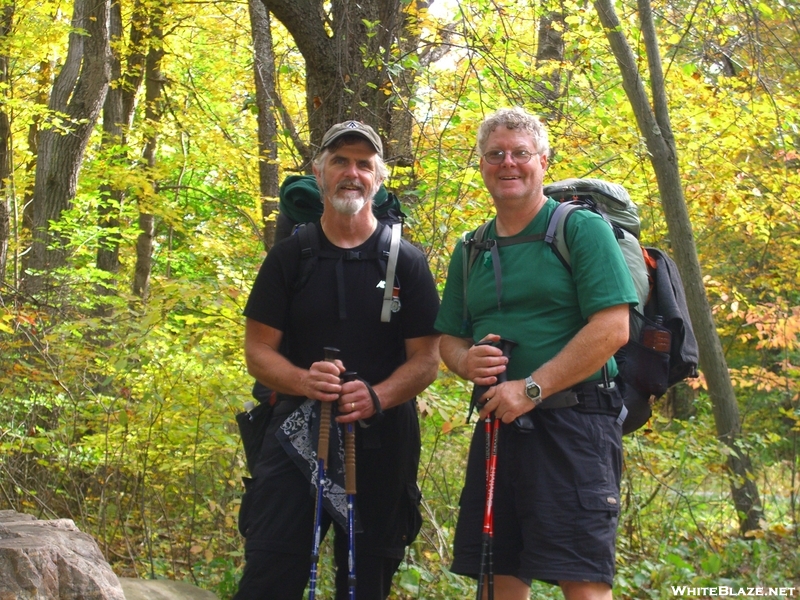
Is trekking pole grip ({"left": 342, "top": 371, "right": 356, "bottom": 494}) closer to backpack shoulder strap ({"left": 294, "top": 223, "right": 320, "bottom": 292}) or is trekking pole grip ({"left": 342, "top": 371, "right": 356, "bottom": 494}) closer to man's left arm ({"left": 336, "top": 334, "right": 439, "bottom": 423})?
man's left arm ({"left": 336, "top": 334, "right": 439, "bottom": 423})

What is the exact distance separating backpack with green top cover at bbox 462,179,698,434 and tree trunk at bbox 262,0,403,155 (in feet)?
6.85

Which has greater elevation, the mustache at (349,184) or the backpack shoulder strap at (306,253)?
the mustache at (349,184)

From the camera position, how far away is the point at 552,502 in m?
2.83

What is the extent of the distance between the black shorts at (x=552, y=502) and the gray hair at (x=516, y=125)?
0.96 m

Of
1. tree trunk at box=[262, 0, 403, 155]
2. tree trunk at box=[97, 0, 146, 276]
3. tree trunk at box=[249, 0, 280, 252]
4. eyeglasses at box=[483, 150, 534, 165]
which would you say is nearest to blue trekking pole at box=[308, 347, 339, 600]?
eyeglasses at box=[483, 150, 534, 165]

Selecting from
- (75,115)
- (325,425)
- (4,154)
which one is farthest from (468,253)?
(4,154)

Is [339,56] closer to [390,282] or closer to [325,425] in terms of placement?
[390,282]

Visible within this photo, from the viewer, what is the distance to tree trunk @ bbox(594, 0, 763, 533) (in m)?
6.74

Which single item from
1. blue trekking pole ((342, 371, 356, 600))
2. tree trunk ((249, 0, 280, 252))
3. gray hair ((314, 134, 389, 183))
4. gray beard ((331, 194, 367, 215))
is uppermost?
tree trunk ((249, 0, 280, 252))

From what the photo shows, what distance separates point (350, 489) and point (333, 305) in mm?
691

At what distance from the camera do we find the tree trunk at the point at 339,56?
5.04 metres

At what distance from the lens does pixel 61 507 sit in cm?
589

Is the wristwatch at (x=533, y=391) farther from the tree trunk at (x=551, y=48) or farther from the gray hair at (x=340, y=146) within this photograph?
the tree trunk at (x=551, y=48)

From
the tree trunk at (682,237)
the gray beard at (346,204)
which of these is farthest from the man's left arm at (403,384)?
the tree trunk at (682,237)
